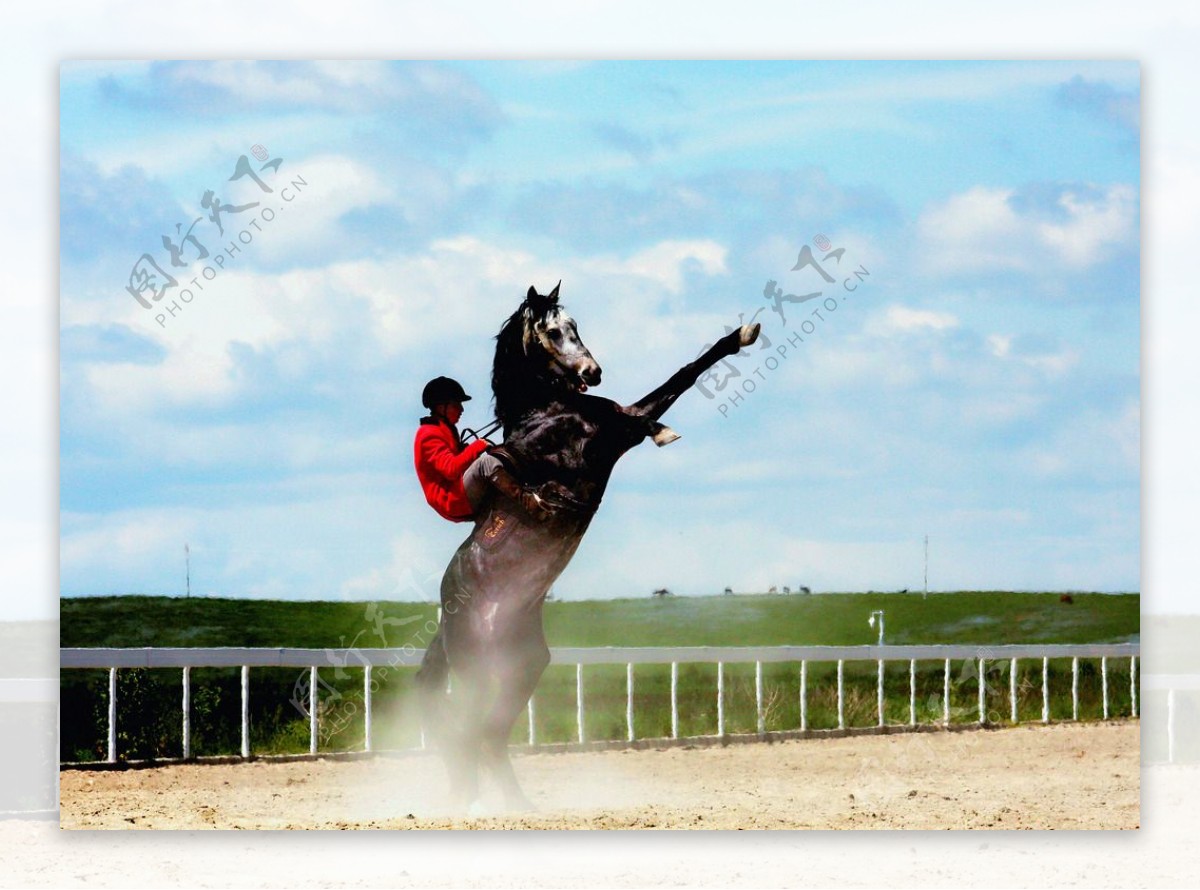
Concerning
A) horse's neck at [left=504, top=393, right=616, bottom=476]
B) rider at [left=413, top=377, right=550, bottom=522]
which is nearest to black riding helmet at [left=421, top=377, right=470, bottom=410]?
rider at [left=413, top=377, right=550, bottom=522]

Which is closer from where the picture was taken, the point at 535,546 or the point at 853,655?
the point at 535,546

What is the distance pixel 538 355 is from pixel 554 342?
97 millimetres

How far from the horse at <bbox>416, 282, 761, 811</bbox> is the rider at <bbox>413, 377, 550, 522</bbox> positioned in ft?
0.23

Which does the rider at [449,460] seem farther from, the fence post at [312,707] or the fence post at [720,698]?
the fence post at [720,698]

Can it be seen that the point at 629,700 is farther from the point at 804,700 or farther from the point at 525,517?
the point at 525,517

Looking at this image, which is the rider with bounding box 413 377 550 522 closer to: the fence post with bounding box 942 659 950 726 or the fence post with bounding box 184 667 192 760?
the fence post with bounding box 184 667 192 760

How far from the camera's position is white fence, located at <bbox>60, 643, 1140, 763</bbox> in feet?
28.4

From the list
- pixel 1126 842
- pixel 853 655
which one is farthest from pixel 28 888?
pixel 1126 842

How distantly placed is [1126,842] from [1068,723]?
789mm

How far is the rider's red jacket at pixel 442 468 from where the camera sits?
8.40m

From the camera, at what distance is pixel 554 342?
838cm

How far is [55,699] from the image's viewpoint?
8867mm

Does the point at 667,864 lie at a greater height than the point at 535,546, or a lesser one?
lesser

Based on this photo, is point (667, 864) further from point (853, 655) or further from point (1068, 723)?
point (1068, 723)
